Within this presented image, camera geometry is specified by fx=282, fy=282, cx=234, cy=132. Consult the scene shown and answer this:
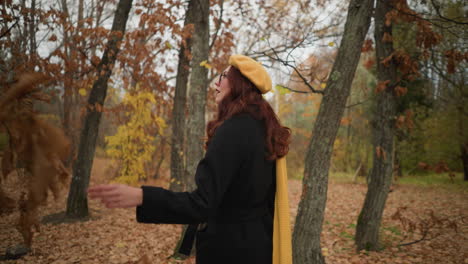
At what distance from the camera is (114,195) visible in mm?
1234

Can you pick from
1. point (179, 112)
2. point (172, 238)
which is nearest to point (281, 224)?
point (172, 238)

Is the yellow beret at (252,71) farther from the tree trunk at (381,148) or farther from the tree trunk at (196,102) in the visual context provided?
the tree trunk at (381,148)

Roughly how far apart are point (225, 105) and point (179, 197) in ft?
2.38

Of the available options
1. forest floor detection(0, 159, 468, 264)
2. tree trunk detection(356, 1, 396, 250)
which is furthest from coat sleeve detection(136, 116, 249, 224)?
tree trunk detection(356, 1, 396, 250)

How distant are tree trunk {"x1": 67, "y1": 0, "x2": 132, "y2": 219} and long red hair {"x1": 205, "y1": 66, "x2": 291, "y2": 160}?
5.50 m

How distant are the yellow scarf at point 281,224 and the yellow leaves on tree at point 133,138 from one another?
8549mm

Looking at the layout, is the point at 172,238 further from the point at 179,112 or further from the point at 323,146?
the point at 323,146

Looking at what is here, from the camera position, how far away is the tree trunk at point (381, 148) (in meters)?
4.83

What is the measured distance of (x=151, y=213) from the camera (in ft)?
4.34

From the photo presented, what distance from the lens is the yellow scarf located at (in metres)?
1.82

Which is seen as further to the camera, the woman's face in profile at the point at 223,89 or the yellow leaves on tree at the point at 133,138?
the yellow leaves on tree at the point at 133,138

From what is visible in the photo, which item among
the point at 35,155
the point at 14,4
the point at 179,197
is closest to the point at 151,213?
the point at 179,197

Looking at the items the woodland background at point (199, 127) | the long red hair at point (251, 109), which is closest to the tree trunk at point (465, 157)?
the woodland background at point (199, 127)

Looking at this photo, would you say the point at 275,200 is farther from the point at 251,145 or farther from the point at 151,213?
the point at 151,213
